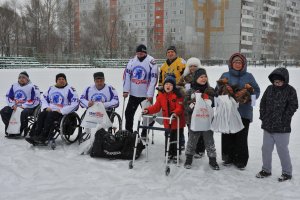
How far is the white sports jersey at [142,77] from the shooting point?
528 centimetres

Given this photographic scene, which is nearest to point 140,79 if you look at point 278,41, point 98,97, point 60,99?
point 98,97

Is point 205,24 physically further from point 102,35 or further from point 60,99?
point 60,99

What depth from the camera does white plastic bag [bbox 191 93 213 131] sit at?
4129 millimetres

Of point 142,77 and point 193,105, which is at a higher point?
point 142,77

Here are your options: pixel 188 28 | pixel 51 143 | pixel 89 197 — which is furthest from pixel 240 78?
pixel 188 28

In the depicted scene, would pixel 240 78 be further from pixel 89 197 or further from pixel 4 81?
pixel 4 81

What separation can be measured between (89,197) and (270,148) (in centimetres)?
208

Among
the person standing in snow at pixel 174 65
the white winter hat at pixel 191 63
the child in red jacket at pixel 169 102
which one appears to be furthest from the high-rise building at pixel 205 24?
the child in red jacket at pixel 169 102

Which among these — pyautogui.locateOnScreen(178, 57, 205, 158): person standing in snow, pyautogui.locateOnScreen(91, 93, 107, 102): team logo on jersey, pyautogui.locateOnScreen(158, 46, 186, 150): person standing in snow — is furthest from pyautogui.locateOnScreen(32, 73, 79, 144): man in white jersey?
pyautogui.locateOnScreen(178, 57, 205, 158): person standing in snow

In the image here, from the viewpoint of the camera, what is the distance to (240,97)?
405cm

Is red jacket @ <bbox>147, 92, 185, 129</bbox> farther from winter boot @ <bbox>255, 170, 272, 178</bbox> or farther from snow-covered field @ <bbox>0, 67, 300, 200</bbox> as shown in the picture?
winter boot @ <bbox>255, 170, 272, 178</bbox>

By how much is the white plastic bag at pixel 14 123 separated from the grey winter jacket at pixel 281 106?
3.98 metres

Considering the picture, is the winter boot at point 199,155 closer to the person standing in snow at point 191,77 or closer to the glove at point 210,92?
the person standing in snow at point 191,77

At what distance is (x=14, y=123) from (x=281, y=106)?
4.19 meters
